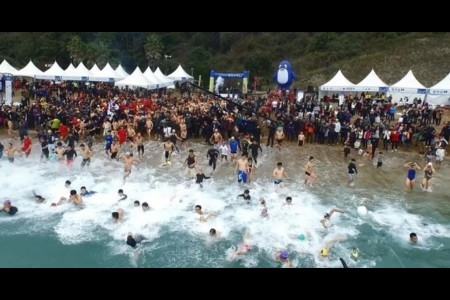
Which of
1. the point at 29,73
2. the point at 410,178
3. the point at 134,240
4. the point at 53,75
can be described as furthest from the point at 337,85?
the point at 29,73

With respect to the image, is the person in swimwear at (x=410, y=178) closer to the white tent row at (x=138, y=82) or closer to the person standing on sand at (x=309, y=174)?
the person standing on sand at (x=309, y=174)

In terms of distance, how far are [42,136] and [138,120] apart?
14.9 ft

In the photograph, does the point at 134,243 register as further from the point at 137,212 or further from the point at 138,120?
the point at 138,120

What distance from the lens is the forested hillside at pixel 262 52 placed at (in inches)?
1517

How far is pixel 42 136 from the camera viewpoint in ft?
57.8

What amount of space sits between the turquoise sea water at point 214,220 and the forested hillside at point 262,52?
958 inches

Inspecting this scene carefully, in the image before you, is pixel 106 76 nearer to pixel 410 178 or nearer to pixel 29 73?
pixel 29 73

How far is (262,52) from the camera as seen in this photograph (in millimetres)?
54969

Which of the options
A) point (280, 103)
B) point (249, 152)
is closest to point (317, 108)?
point (280, 103)

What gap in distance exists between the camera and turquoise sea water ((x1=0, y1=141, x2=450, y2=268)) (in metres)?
10.6

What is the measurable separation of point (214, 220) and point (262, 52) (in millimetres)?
45362

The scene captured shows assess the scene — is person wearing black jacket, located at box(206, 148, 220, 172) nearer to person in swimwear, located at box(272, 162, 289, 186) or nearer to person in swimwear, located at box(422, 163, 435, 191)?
person in swimwear, located at box(272, 162, 289, 186)

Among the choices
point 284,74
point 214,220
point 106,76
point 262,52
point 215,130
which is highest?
point 262,52

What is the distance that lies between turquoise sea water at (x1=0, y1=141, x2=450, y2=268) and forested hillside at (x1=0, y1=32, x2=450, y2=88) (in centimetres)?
2434
